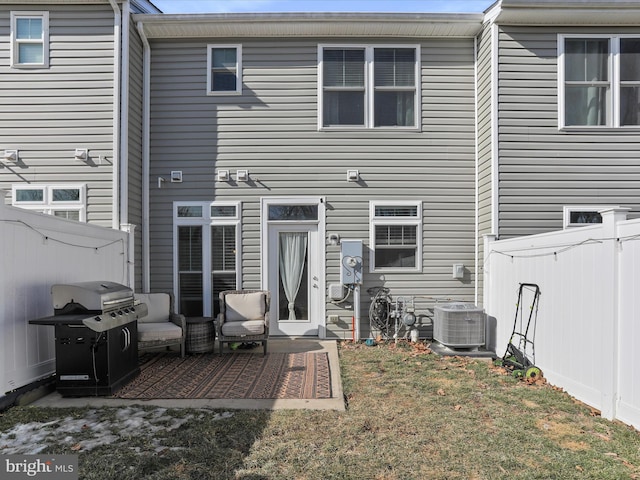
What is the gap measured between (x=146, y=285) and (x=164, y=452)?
4.27m

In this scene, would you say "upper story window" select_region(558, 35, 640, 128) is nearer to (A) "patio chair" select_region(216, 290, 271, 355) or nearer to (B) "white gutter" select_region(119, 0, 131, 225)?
(A) "patio chair" select_region(216, 290, 271, 355)

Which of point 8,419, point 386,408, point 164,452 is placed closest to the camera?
point 164,452

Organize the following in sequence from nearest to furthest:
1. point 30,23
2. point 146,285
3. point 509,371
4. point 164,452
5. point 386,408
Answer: point 164,452, point 386,408, point 509,371, point 30,23, point 146,285

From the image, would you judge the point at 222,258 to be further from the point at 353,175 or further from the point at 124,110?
the point at 124,110

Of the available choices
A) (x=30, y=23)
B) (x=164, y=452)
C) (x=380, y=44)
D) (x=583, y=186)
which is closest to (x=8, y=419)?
(x=164, y=452)

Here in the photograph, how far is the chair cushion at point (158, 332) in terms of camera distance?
546 cm

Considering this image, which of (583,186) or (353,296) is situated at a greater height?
(583,186)

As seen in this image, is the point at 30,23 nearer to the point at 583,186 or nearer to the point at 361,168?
the point at 361,168

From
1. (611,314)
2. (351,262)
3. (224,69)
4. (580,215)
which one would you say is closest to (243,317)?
(351,262)

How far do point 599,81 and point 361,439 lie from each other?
6600mm

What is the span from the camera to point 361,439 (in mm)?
3297

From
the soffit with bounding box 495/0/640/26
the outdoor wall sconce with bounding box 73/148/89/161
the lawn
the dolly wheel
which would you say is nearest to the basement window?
the dolly wheel

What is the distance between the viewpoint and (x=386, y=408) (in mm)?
3949

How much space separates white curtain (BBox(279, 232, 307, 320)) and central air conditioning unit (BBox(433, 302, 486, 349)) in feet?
8.14
